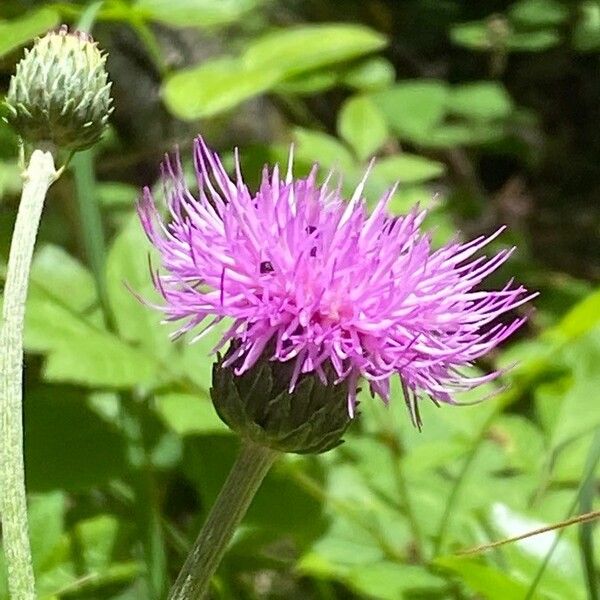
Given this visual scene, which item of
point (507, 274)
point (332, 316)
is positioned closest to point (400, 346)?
point (332, 316)

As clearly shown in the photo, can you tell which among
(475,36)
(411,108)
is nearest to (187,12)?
(411,108)

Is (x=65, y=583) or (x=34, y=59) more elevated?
(x=34, y=59)

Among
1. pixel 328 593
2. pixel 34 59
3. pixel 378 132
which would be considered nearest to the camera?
pixel 34 59

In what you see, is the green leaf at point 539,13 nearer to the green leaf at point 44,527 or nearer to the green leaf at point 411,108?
the green leaf at point 411,108

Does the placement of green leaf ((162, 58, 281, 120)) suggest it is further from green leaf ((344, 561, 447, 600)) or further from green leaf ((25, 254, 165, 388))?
green leaf ((344, 561, 447, 600))

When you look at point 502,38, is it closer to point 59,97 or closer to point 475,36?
point 475,36

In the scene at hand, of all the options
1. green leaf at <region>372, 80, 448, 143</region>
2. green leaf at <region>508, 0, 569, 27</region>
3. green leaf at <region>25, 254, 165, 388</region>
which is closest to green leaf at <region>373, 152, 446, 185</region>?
green leaf at <region>372, 80, 448, 143</region>

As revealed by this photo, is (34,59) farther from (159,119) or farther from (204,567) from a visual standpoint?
(159,119)
